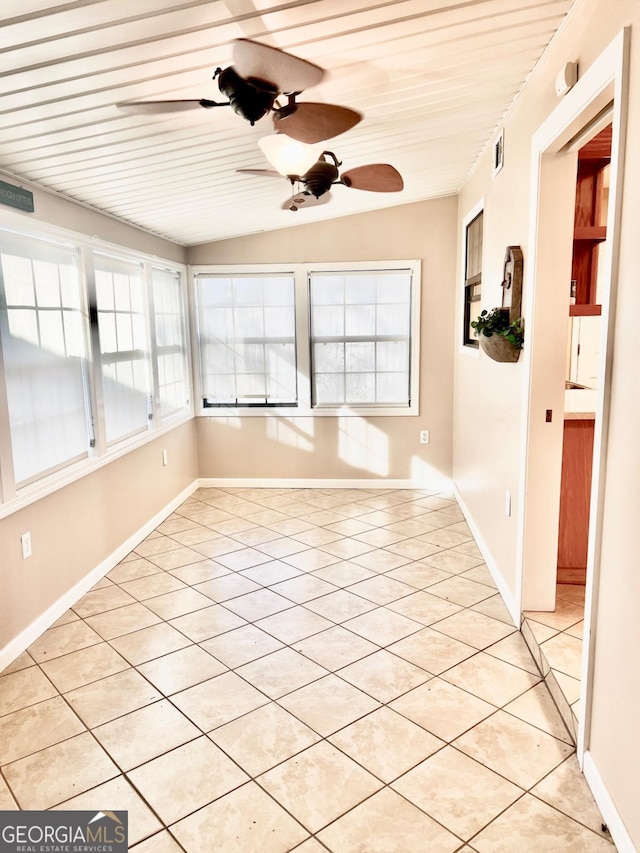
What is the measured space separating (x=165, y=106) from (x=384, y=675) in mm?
2362

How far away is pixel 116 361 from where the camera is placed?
13.1 feet

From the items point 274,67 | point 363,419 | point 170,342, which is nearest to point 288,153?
point 274,67

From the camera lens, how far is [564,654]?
8.33ft

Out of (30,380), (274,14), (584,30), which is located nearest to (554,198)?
(584,30)

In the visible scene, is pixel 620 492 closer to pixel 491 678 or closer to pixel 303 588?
pixel 491 678

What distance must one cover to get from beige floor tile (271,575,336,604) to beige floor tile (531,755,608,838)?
5.29 feet

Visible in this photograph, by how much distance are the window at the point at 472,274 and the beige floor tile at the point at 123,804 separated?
3.44 meters

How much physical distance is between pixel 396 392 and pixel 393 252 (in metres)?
1.26

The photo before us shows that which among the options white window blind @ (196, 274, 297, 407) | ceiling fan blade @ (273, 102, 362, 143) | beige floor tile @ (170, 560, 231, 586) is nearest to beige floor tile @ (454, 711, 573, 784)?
beige floor tile @ (170, 560, 231, 586)

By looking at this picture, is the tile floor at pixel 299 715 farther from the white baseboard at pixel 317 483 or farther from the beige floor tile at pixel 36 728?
the white baseboard at pixel 317 483

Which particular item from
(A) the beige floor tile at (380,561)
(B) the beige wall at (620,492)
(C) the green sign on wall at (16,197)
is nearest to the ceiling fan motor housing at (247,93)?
(B) the beige wall at (620,492)

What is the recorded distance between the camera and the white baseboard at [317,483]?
5.57 meters

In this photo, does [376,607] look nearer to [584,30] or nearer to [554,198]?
[554,198]

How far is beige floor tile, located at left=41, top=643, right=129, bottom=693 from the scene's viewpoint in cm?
261
